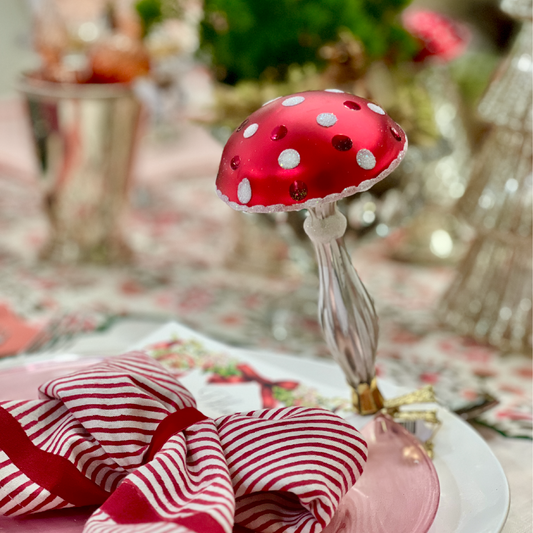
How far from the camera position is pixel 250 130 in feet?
0.73

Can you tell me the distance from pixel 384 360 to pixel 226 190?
254 millimetres

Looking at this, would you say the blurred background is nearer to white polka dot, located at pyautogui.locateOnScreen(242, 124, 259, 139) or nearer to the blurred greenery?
the blurred greenery

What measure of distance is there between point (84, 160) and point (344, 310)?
410mm

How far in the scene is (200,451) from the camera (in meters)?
0.22

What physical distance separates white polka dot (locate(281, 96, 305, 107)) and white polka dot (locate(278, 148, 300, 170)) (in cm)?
2

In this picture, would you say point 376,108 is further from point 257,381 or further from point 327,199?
point 257,381

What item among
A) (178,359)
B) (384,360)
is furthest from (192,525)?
(384,360)

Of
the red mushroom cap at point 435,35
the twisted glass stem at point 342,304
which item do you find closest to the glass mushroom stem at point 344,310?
the twisted glass stem at point 342,304

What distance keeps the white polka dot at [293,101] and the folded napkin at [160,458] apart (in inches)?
4.3

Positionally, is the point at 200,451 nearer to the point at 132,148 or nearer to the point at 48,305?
the point at 48,305

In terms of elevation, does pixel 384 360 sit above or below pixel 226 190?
below

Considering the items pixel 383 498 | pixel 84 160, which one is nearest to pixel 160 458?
pixel 383 498

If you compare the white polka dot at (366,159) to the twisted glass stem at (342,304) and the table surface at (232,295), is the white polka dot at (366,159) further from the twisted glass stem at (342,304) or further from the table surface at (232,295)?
the table surface at (232,295)

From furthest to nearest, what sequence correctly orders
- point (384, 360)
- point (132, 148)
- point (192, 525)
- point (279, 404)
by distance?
point (132, 148)
point (384, 360)
point (279, 404)
point (192, 525)
